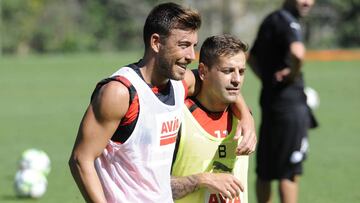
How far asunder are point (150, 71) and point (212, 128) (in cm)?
104

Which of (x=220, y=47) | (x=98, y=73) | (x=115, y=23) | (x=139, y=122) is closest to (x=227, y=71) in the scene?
(x=220, y=47)

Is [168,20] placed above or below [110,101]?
above

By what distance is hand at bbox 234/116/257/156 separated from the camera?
18.5 feet

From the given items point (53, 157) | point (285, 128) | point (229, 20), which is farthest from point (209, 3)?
point (285, 128)

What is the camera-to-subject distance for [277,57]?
9.08 meters

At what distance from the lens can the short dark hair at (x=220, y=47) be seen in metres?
5.70

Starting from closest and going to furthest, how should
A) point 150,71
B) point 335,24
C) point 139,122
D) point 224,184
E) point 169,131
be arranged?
point 139,122
point 150,71
point 169,131
point 224,184
point 335,24

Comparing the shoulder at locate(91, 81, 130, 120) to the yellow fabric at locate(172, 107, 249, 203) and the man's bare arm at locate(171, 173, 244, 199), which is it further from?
the yellow fabric at locate(172, 107, 249, 203)

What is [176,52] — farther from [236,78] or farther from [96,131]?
[236,78]

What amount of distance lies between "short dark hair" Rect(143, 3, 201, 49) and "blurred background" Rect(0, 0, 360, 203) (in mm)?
3434

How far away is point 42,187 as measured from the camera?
11.1 m

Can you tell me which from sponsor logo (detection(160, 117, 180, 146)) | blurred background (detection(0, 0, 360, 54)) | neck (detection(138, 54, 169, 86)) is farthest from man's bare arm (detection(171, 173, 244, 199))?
blurred background (detection(0, 0, 360, 54))

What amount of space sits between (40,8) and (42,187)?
4491 centimetres

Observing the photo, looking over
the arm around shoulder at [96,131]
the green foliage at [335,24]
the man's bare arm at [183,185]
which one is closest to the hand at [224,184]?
the man's bare arm at [183,185]
